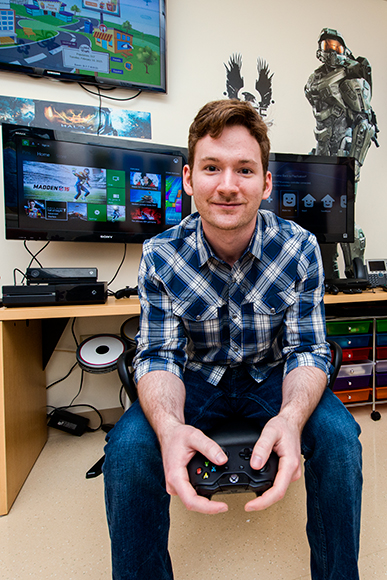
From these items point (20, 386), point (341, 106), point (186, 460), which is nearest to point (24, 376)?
point (20, 386)

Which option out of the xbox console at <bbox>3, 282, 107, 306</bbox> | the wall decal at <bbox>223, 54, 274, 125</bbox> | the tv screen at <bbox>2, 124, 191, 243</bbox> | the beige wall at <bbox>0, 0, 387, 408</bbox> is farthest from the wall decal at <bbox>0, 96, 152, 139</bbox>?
the xbox console at <bbox>3, 282, 107, 306</bbox>

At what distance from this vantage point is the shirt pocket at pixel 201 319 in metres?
0.86

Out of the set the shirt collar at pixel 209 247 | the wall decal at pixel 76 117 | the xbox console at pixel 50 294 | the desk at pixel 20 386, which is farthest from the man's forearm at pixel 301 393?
the wall decal at pixel 76 117

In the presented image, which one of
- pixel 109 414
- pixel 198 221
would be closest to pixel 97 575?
pixel 109 414

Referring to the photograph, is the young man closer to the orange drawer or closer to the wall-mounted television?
the orange drawer

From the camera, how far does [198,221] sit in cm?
94

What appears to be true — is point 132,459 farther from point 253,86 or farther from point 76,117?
point 253,86

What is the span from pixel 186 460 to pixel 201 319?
0.40 m

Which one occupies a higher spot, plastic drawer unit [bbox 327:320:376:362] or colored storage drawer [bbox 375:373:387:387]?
plastic drawer unit [bbox 327:320:376:362]

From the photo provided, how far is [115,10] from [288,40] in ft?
3.37

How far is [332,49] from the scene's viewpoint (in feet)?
6.36

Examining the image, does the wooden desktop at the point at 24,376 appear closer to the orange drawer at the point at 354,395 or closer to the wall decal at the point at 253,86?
the orange drawer at the point at 354,395

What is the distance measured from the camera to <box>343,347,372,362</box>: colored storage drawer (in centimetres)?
157

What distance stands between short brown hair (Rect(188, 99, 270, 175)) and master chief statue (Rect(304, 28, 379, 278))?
121 centimetres
